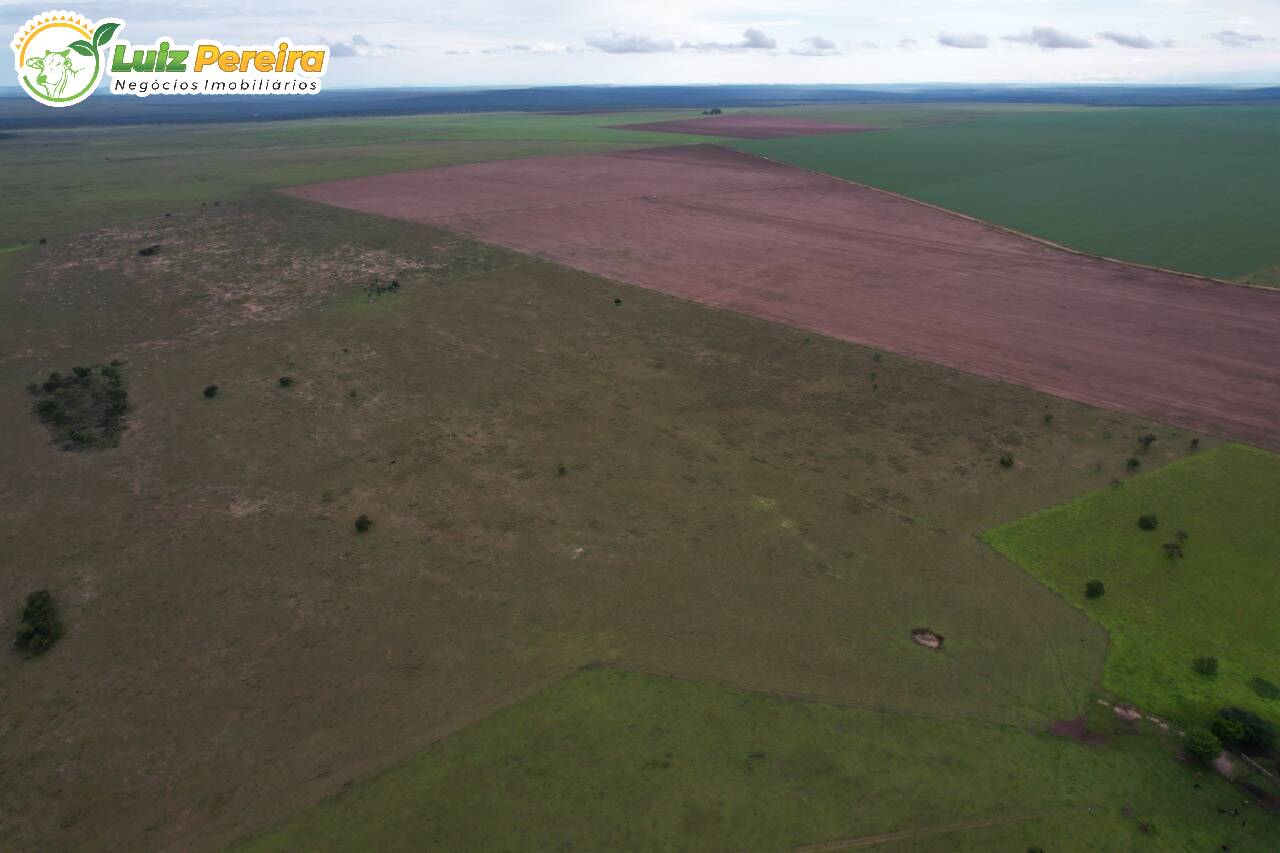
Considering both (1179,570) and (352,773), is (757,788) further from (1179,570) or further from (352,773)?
(1179,570)

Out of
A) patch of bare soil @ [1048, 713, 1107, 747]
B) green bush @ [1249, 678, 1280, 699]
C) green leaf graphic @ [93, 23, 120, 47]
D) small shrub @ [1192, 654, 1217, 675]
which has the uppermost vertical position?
green leaf graphic @ [93, 23, 120, 47]

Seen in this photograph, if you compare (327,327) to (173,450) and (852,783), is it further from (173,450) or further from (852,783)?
(852,783)

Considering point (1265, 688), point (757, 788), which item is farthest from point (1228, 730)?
→ point (757, 788)

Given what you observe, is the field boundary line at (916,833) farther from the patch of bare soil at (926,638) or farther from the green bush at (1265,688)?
the green bush at (1265,688)

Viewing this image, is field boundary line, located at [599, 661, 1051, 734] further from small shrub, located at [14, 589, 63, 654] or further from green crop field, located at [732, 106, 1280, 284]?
green crop field, located at [732, 106, 1280, 284]

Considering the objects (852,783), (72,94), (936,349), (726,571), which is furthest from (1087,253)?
(72,94)

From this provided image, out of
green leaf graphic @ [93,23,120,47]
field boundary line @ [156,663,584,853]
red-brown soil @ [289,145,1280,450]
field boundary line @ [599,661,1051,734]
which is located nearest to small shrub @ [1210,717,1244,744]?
field boundary line @ [599,661,1051,734]
